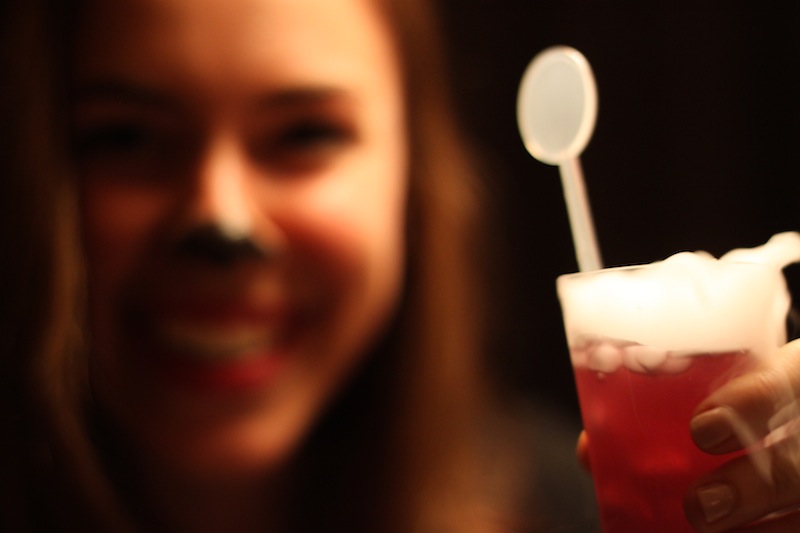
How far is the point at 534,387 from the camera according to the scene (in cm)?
223

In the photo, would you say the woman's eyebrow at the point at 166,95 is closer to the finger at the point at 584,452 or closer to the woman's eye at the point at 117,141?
the woman's eye at the point at 117,141

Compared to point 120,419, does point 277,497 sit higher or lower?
lower

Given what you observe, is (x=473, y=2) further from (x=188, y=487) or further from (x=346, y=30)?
(x=188, y=487)

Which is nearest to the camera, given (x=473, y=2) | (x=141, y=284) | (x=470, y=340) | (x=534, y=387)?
(x=141, y=284)

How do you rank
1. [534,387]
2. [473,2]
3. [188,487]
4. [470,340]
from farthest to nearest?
[534,387], [473,2], [470,340], [188,487]

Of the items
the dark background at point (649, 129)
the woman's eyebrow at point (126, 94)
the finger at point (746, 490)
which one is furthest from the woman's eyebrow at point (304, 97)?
the dark background at point (649, 129)

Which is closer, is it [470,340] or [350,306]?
[350,306]

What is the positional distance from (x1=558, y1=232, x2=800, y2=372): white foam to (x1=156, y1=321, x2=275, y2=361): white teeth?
50 centimetres

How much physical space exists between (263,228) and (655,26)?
153cm

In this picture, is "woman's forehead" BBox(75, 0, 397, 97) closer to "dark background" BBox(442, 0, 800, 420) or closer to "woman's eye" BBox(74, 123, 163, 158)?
"woman's eye" BBox(74, 123, 163, 158)

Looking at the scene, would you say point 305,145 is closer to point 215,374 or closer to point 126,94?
point 126,94

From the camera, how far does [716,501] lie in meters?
0.69

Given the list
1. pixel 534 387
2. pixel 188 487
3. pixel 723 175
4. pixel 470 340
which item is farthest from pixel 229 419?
pixel 723 175

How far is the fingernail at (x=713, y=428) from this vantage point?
674mm
